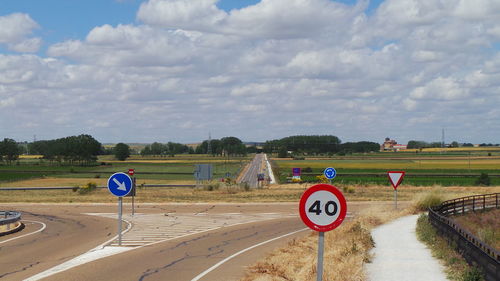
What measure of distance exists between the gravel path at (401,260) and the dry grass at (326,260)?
1.16ft

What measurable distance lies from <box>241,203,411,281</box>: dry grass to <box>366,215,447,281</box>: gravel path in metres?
0.35

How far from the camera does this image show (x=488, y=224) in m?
31.8

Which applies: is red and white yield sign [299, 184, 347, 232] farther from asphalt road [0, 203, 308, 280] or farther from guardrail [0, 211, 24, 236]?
guardrail [0, 211, 24, 236]

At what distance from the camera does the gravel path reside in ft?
44.0

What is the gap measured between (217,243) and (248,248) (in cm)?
152

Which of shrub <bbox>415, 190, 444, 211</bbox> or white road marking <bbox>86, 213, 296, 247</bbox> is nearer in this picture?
white road marking <bbox>86, 213, 296, 247</bbox>

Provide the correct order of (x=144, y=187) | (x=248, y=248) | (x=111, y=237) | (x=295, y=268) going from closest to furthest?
(x=295, y=268), (x=248, y=248), (x=111, y=237), (x=144, y=187)

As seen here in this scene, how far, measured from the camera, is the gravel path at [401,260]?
44.0 ft

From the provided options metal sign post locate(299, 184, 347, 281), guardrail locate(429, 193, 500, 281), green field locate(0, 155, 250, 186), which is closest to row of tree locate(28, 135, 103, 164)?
green field locate(0, 155, 250, 186)

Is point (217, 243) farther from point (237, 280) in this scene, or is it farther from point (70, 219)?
point (70, 219)

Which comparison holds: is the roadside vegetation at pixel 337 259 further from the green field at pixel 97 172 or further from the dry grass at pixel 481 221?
the green field at pixel 97 172

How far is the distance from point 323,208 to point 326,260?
238 inches

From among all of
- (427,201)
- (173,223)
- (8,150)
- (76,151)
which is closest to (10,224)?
(173,223)

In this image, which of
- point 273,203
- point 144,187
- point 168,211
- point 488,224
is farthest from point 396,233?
point 144,187
